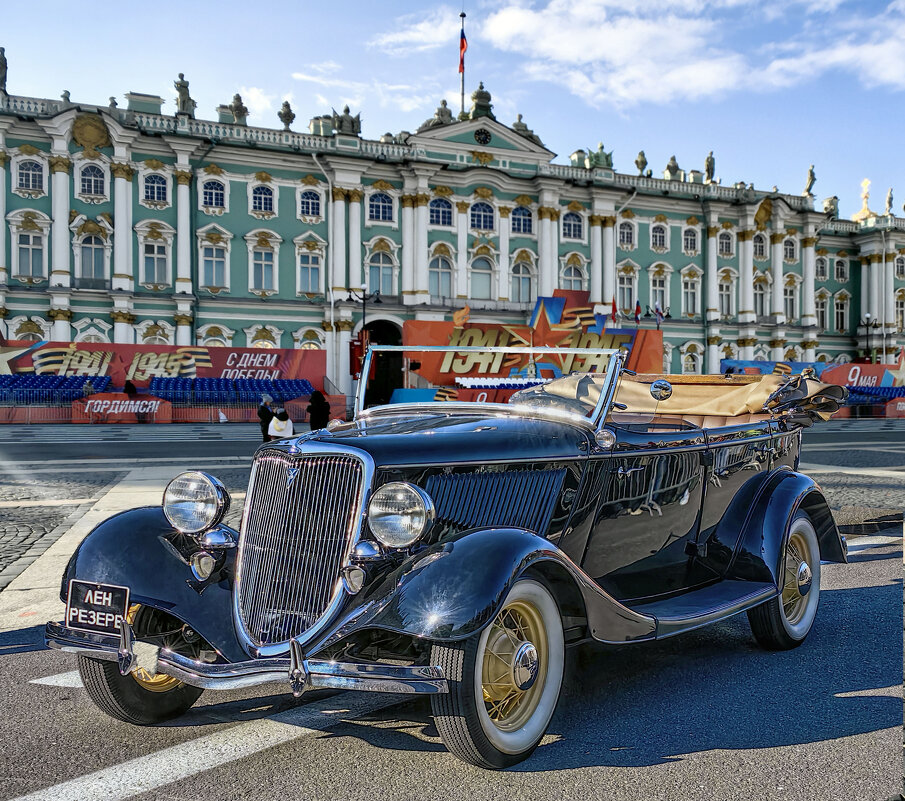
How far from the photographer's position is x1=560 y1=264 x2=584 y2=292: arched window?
156 feet

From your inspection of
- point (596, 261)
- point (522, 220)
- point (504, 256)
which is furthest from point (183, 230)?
point (596, 261)

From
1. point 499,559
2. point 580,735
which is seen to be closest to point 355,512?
point 499,559

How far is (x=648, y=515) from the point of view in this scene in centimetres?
427

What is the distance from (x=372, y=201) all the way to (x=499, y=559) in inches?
1679

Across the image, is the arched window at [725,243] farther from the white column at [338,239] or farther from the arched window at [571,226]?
the white column at [338,239]

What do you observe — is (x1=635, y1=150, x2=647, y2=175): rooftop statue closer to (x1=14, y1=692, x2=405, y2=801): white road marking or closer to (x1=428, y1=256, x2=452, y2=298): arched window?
(x1=428, y1=256, x2=452, y2=298): arched window

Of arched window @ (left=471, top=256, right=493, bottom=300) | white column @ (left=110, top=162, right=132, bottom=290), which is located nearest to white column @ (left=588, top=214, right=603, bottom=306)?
arched window @ (left=471, top=256, right=493, bottom=300)

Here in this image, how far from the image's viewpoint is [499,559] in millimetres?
3133

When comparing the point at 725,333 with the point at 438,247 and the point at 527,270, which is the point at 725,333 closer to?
the point at 527,270

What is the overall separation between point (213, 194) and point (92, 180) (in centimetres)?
570

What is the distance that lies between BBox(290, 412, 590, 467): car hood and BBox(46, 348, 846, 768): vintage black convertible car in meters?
0.01

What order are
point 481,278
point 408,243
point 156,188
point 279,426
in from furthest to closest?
point 481,278, point 408,243, point 156,188, point 279,426

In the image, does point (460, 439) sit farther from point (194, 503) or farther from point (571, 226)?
point (571, 226)

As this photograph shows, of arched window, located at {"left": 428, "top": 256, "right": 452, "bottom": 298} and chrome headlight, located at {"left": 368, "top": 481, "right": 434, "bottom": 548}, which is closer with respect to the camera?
chrome headlight, located at {"left": 368, "top": 481, "right": 434, "bottom": 548}
